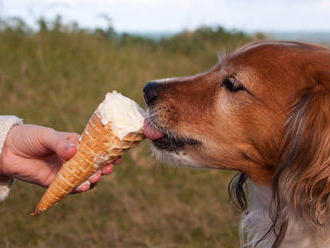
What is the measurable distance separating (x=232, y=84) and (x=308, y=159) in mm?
624

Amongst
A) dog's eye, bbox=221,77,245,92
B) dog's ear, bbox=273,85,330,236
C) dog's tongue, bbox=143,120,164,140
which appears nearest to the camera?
dog's ear, bbox=273,85,330,236

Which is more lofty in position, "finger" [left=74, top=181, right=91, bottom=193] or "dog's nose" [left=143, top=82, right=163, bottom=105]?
"dog's nose" [left=143, top=82, right=163, bottom=105]

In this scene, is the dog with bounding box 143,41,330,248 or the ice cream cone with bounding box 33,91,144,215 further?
the ice cream cone with bounding box 33,91,144,215

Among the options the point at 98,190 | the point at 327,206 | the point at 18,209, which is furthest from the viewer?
the point at 98,190

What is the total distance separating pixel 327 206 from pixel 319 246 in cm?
31

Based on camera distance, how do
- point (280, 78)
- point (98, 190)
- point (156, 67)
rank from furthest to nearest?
point (156, 67), point (98, 190), point (280, 78)

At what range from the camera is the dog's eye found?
261 cm

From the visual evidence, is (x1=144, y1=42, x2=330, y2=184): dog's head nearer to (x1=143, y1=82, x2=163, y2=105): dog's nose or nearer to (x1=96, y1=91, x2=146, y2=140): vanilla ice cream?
(x1=143, y1=82, x2=163, y2=105): dog's nose

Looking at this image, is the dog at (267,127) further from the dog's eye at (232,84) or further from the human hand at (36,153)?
the human hand at (36,153)

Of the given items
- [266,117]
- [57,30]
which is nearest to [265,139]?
[266,117]

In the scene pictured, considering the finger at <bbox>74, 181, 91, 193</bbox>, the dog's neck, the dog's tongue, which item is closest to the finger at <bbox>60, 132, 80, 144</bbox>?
the finger at <bbox>74, 181, 91, 193</bbox>

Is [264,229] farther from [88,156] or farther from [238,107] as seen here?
[88,156]

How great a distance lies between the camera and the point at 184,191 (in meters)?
4.90

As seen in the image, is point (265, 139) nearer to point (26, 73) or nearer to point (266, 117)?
point (266, 117)
